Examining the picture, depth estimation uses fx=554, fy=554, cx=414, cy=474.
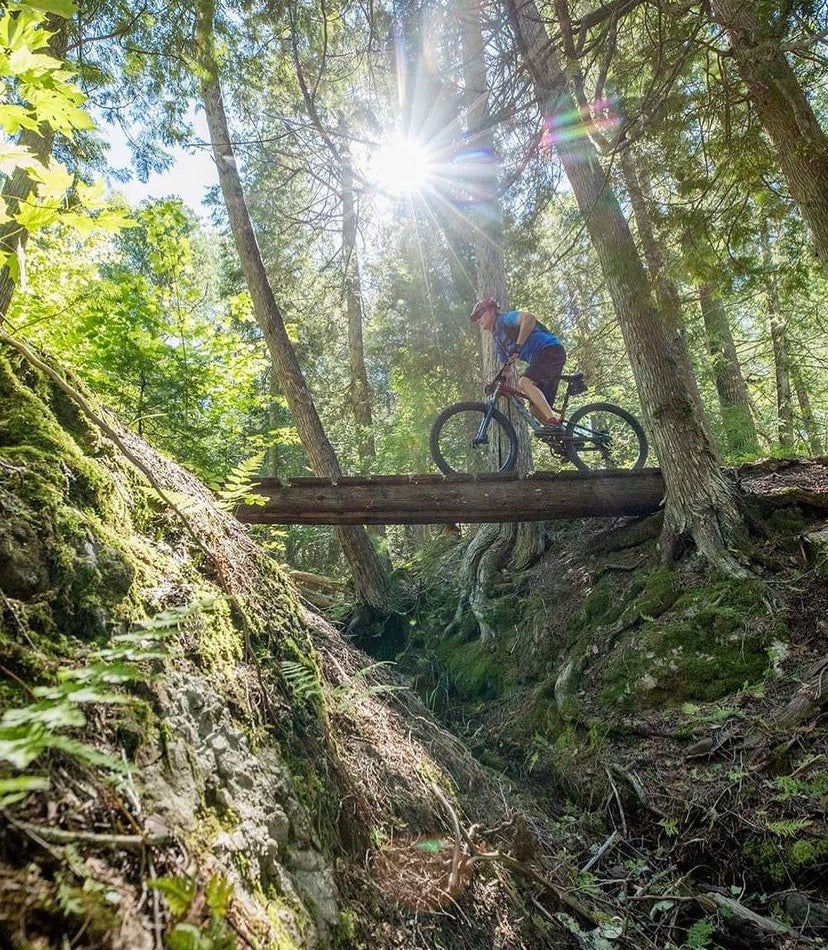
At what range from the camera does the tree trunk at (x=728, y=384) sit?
34.6 feet

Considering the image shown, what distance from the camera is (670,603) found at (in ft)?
17.2

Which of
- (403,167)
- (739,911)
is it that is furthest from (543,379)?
(739,911)

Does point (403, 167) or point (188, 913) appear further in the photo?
point (403, 167)

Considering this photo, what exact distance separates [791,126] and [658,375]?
7.82 ft

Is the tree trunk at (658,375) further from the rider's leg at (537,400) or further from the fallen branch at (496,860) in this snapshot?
the fallen branch at (496,860)

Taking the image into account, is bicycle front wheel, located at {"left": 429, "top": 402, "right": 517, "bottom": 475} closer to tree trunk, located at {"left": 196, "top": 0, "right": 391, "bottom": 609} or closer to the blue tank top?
the blue tank top

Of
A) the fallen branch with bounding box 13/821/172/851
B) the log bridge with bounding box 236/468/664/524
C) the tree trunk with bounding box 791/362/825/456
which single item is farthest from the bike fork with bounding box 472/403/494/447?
the tree trunk with bounding box 791/362/825/456

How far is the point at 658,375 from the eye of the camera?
6.07 metres

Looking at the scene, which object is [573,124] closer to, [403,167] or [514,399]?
[514,399]

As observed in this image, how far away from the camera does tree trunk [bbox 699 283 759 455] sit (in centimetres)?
1054

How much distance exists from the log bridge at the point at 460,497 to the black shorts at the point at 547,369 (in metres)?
1.27

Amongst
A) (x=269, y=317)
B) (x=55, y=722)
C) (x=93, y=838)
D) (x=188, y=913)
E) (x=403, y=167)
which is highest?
(x=403, y=167)

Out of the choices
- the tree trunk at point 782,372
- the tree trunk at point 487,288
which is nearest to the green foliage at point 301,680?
the tree trunk at point 487,288

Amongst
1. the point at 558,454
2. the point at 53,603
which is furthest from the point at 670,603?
the point at 53,603
